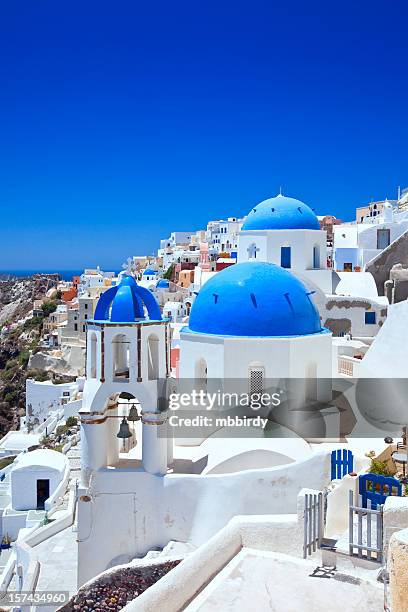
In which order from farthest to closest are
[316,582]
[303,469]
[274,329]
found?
[274,329], [303,469], [316,582]

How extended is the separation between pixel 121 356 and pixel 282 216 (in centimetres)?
1115

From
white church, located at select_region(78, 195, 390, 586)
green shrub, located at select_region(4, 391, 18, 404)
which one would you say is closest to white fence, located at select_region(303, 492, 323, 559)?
white church, located at select_region(78, 195, 390, 586)

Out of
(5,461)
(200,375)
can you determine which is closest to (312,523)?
(200,375)

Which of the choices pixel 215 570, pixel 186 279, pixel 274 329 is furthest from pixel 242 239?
pixel 186 279

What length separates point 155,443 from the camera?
10.0 m

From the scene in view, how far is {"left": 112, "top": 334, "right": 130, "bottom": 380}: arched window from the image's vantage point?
1025 cm

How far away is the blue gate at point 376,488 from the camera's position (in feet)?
24.5

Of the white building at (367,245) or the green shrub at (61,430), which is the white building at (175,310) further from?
the white building at (367,245)

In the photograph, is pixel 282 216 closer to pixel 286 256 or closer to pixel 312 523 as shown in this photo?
pixel 286 256

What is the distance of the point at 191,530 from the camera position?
9.83 metres

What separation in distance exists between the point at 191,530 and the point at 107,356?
312 cm

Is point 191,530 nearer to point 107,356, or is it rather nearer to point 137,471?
point 137,471

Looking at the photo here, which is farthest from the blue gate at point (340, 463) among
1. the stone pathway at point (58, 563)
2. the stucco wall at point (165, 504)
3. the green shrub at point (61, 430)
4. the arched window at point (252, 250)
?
the green shrub at point (61, 430)

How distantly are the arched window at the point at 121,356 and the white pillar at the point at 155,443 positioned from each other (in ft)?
2.77
